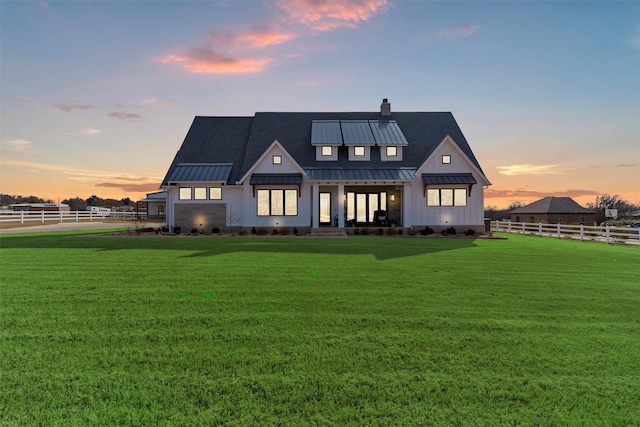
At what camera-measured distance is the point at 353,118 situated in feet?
104

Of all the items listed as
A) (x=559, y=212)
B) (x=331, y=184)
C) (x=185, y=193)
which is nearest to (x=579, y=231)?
(x=331, y=184)

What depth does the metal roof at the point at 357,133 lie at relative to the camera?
1096 inches

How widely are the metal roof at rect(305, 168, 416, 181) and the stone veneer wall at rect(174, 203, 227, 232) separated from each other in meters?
7.06

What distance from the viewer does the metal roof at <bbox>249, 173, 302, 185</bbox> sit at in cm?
2519

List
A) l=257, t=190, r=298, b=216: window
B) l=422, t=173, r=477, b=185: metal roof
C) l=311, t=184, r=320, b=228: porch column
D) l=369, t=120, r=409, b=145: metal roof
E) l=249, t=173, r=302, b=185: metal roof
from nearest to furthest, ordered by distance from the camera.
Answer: l=249, t=173, r=302, b=185: metal roof
l=422, t=173, r=477, b=185: metal roof
l=311, t=184, r=320, b=228: porch column
l=257, t=190, r=298, b=216: window
l=369, t=120, r=409, b=145: metal roof

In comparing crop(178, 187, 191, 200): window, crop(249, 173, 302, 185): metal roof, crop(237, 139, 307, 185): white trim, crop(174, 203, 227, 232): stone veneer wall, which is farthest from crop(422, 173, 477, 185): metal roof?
crop(178, 187, 191, 200): window

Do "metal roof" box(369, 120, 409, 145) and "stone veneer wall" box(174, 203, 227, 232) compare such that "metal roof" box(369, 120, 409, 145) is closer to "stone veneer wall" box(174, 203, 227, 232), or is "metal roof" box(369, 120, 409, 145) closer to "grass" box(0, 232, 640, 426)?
"stone veneer wall" box(174, 203, 227, 232)

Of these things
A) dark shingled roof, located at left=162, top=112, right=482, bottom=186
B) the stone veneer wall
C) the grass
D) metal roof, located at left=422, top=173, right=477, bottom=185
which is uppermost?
dark shingled roof, located at left=162, top=112, right=482, bottom=186

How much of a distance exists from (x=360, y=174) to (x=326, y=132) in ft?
16.9

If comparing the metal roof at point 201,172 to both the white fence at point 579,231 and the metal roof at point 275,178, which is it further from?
the white fence at point 579,231

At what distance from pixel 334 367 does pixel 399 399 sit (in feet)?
2.96

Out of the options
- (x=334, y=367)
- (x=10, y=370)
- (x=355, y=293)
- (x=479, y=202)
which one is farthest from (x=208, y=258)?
(x=479, y=202)

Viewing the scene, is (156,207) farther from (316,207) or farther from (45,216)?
(316,207)

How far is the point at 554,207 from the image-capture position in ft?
202
